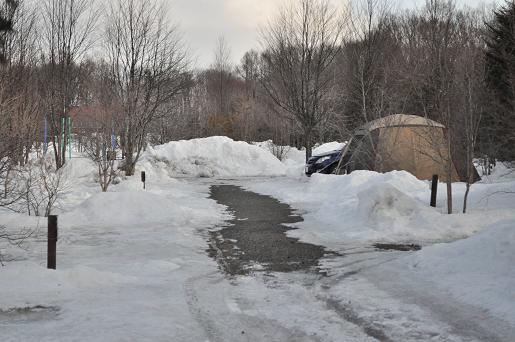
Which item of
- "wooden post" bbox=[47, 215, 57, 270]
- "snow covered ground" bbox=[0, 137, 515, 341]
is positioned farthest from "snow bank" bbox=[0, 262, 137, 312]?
"wooden post" bbox=[47, 215, 57, 270]

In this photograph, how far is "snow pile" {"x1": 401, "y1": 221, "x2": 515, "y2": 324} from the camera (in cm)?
535

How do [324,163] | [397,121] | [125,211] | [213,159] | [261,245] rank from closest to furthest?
[261,245]
[125,211]
[397,121]
[324,163]
[213,159]

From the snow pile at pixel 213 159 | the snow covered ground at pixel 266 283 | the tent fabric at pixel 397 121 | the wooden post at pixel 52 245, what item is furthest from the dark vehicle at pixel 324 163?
the wooden post at pixel 52 245

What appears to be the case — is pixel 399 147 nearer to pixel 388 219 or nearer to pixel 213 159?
pixel 388 219

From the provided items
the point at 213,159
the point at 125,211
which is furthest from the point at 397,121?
the point at 213,159

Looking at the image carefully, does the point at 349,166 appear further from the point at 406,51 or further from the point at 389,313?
the point at 389,313

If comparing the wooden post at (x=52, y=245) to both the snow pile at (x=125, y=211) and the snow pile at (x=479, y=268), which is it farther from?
the snow pile at (x=479, y=268)

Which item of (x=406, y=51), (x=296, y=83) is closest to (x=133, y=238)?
(x=296, y=83)

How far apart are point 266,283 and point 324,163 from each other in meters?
17.1

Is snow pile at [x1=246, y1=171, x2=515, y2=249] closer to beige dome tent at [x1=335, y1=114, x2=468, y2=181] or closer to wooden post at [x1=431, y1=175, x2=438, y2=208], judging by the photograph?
wooden post at [x1=431, y1=175, x2=438, y2=208]

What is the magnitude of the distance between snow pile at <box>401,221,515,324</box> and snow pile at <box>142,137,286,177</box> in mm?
23143

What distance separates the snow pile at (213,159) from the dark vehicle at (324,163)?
6869 millimetres

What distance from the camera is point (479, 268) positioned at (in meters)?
6.25

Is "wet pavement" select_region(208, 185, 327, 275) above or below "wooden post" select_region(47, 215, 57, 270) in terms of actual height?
below
